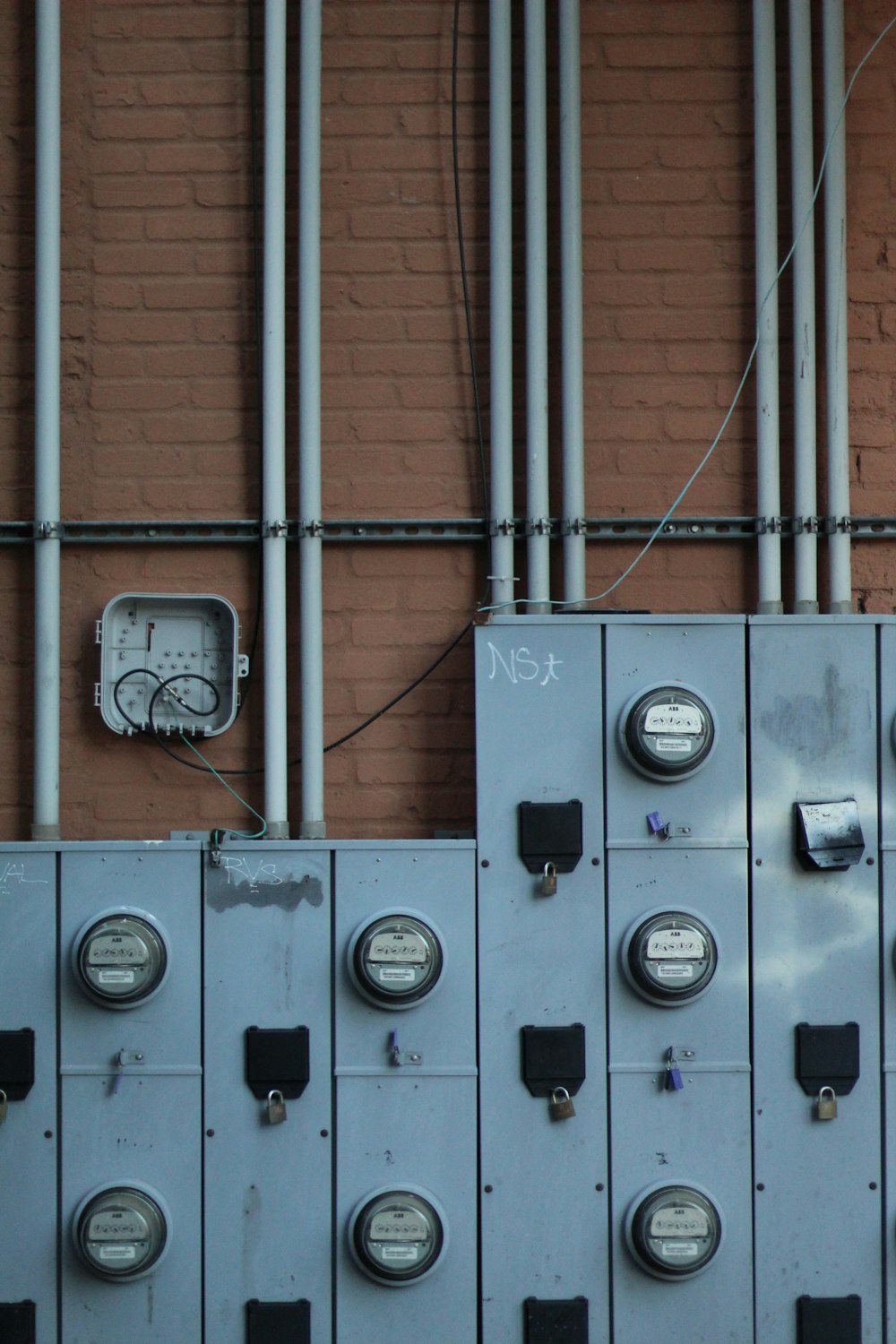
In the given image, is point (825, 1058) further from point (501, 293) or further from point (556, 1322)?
point (501, 293)

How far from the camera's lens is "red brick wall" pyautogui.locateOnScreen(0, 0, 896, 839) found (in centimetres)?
286

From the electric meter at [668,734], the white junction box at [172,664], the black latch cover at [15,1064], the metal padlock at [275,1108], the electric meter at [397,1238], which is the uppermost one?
the white junction box at [172,664]

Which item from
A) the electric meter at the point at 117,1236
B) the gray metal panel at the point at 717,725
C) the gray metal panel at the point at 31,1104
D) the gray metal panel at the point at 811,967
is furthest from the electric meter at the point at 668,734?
the electric meter at the point at 117,1236

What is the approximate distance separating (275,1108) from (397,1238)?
359 mm

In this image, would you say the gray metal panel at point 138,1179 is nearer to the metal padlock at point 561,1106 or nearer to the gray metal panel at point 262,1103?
the gray metal panel at point 262,1103

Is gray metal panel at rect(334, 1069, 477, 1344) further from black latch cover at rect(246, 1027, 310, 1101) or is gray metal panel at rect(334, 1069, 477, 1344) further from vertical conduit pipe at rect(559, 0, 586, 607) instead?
vertical conduit pipe at rect(559, 0, 586, 607)

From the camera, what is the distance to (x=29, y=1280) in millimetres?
2422

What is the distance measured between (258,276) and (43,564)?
863 millimetres

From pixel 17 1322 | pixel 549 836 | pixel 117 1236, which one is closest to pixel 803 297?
pixel 549 836

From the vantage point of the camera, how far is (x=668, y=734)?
2.45 meters

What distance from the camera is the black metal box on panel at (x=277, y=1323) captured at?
2416mm

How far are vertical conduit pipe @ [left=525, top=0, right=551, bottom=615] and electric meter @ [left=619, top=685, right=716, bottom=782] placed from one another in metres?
0.44

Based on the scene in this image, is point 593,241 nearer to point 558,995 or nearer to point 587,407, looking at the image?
point 587,407

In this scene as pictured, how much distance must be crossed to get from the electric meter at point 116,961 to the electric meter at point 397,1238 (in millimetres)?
653
